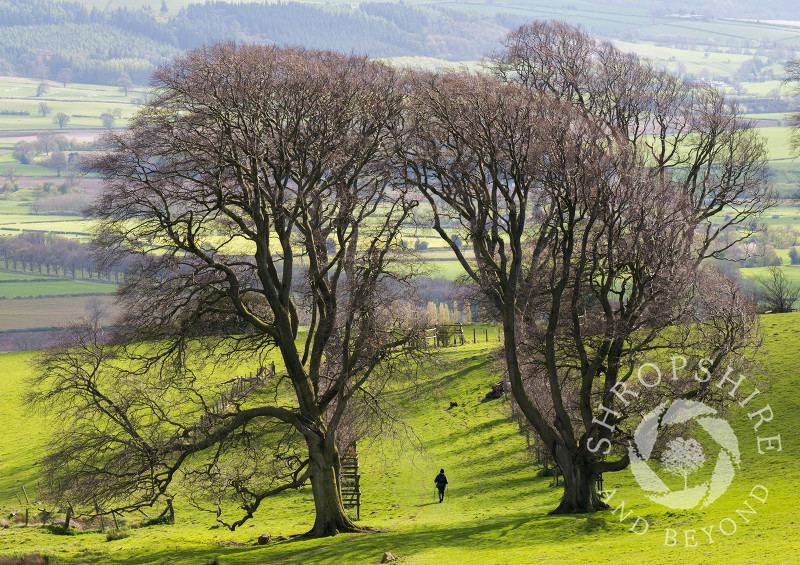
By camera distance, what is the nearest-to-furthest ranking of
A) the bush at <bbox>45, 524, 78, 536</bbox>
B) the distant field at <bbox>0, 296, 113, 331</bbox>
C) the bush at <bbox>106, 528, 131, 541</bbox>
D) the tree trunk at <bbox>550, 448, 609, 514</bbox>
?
the tree trunk at <bbox>550, 448, 609, 514</bbox>, the bush at <bbox>106, 528, 131, 541</bbox>, the bush at <bbox>45, 524, 78, 536</bbox>, the distant field at <bbox>0, 296, 113, 331</bbox>

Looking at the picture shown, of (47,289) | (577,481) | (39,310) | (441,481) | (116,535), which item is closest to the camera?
(577,481)

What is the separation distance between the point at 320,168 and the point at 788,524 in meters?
18.9

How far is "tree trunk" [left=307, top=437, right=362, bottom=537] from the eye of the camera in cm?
3109

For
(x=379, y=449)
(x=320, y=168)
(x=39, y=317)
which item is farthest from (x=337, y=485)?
(x=39, y=317)

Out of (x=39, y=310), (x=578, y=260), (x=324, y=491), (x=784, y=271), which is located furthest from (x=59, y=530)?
(x=784, y=271)

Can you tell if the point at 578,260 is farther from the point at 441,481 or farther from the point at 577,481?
the point at 441,481

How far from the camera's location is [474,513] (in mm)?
36000

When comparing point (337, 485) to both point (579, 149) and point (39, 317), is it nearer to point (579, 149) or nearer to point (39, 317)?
point (579, 149)

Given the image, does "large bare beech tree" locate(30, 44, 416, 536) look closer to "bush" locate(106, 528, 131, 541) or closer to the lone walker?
"bush" locate(106, 528, 131, 541)

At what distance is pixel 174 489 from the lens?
4675 cm

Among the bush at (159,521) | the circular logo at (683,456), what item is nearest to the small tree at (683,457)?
the circular logo at (683,456)

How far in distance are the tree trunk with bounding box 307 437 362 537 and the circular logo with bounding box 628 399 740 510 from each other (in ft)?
35.4

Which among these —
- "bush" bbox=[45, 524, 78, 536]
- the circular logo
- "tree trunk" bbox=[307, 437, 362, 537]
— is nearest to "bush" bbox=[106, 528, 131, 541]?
"bush" bbox=[45, 524, 78, 536]

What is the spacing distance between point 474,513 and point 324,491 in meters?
7.95
